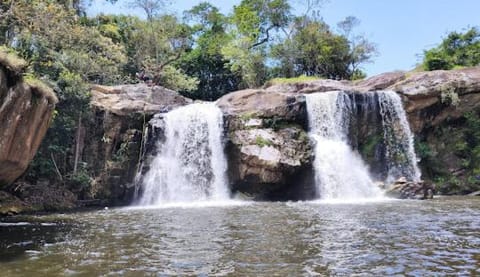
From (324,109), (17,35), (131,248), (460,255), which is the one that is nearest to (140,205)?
(17,35)

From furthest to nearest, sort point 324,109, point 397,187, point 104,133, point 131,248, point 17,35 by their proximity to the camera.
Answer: point 324,109 → point 104,133 → point 397,187 → point 17,35 → point 131,248

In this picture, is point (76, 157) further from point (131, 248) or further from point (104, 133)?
point (131, 248)

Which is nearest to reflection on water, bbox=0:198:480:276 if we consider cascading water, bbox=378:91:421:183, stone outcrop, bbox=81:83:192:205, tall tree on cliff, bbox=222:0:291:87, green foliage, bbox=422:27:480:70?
stone outcrop, bbox=81:83:192:205

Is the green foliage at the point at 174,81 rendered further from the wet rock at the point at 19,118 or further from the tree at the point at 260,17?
the wet rock at the point at 19,118

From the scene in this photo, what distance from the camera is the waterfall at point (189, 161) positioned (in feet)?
69.4

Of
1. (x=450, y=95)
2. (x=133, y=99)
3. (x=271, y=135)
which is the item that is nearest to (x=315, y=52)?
(x=450, y=95)

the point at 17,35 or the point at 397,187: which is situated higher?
the point at 17,35

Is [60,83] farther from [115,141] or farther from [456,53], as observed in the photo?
[456,53]

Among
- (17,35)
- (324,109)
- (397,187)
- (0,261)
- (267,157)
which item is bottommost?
(0,261)

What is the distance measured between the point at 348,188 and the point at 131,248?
14130 millimetres

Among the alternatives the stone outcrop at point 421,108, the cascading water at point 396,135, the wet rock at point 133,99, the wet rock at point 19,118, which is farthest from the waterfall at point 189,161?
the wet rock at point 19,118

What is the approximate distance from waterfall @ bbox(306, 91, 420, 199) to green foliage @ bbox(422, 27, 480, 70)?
8.19m

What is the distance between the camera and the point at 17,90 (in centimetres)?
938

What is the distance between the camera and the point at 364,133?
971 inches
